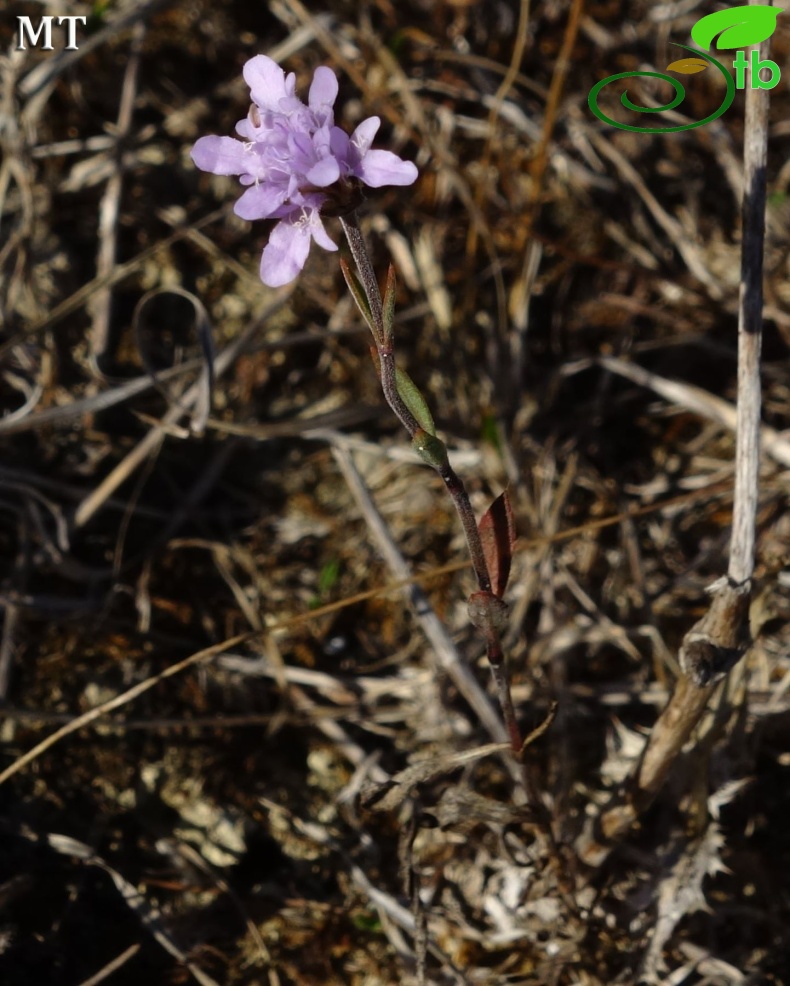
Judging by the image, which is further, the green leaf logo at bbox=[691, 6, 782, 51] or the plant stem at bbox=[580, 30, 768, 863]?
the green leaf logo at bbox=[691, 6, 782, 51]

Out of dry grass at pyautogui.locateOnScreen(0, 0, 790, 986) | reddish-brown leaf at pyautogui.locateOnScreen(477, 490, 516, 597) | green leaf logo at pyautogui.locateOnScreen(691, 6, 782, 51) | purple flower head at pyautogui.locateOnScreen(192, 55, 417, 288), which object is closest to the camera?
purple flower head at pyautogui.locateOnScreen(192, 55, 417, 288)

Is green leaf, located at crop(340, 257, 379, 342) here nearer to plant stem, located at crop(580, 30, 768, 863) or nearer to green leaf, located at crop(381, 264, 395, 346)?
green leaf, located at crop(381, 264, 395, 346)

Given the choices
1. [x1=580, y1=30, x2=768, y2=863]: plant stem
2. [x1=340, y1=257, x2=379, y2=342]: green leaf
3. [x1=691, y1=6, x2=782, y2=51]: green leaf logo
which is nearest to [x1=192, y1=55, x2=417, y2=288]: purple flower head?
[x1=340, y1=257, x2=379, y2=342]: green leaf

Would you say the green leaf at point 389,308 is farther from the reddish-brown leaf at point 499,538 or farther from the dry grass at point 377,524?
the dry grass at point 377,524

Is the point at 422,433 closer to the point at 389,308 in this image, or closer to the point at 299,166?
the point at 389,308

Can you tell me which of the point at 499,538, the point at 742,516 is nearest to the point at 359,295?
the point at 499,538

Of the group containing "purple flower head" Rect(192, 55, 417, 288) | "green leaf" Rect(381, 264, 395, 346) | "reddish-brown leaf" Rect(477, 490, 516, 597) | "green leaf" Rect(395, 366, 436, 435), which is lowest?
"reddish-brown leaf" Rect(477, 490, 516, 597)

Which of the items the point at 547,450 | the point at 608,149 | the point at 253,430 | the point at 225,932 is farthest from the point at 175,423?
the point at 608,149
